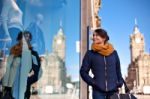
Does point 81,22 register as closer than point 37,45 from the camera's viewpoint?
No

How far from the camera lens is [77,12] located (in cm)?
303

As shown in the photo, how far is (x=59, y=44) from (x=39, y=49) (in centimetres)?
20

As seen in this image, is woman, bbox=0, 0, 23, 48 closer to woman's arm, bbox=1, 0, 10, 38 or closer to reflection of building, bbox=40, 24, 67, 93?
woman's arm, bbox=1, 0, 10, 38

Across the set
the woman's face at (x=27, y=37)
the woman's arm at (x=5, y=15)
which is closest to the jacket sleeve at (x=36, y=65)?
the woman's face at (x=27, y=37)

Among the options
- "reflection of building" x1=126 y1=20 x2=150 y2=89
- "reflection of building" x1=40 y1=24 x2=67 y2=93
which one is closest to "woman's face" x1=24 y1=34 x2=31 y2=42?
"reflection of building" x1=40 y1=24 x2=67 y2=93

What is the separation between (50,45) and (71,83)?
40 centimetres

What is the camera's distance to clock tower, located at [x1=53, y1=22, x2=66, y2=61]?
9.29 ft

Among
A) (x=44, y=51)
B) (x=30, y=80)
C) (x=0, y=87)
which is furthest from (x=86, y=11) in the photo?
(x=0, y=87)

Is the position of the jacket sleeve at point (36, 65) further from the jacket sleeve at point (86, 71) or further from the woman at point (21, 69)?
the jacket sleeve at point (86, 71)

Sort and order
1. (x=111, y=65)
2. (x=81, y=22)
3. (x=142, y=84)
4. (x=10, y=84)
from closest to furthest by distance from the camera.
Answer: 1. (x=111, y=65)
2. (x=10, y=84)
3. (x=81, y=22)
4. (x=142, y=84)

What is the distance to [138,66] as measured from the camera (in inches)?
965

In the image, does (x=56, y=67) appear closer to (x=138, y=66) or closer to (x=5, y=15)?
(x=5, y=15)

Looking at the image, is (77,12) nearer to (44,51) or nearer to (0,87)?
(44,51)

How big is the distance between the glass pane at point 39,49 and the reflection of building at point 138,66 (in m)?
19.2
